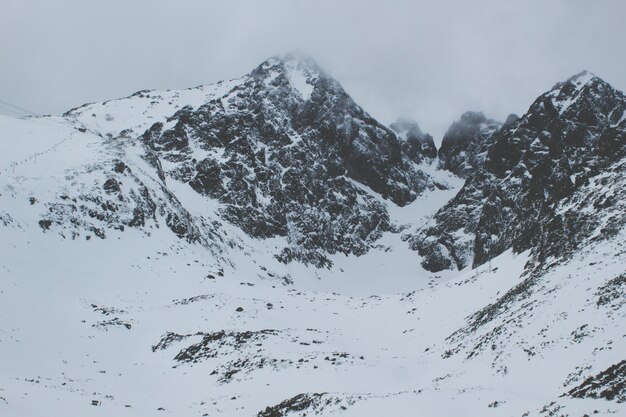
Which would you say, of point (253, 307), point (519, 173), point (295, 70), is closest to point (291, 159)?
point (295, 70)

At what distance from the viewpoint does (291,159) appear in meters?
155

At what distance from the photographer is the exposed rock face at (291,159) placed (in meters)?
131

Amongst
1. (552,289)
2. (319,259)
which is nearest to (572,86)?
(319,259)

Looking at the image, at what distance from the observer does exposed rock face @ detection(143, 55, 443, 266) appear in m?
131

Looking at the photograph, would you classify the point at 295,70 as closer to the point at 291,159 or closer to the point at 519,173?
the point at 291,159

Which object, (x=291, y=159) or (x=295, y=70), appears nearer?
(x=291, y=159)

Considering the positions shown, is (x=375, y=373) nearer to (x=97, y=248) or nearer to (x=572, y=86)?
(x=97, y=248)

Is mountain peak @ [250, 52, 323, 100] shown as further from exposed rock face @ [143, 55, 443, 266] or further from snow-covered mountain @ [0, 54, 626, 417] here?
snow-covered mountain @ [0, 54, 626, 417]

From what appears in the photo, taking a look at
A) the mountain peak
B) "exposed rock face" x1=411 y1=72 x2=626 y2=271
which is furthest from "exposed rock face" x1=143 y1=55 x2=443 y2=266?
"exposed rock face" x1=411 y1=72 x2=626 y2=271

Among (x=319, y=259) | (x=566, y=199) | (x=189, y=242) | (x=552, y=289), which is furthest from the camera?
(x=319, y=259)

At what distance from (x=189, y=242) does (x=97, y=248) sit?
20.7 meters

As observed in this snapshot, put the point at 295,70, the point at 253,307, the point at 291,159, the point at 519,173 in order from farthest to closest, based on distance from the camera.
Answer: the point at 295,70 < the point at 291,159 < the point at 519,173 < the point at 253,307

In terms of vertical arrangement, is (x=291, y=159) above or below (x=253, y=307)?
above

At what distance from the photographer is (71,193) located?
5947 cm
